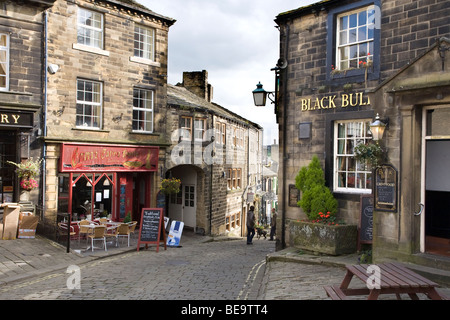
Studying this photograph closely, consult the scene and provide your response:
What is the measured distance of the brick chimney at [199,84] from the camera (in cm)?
2573

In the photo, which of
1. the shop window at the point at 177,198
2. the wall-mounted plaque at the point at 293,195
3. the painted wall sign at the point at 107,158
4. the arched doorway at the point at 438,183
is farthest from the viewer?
the shop window at the point at 177,198

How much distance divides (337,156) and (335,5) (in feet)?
13.6

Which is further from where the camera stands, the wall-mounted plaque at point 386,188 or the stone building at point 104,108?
the stone building at point 104,108

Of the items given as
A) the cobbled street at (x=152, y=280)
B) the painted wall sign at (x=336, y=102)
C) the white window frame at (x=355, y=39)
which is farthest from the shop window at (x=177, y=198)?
the white window frame at (x=355, y=39)

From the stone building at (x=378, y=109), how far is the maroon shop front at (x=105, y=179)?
7393 millimetres

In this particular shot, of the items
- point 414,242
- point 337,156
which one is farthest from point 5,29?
point 414,242

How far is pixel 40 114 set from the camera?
45.4 ft

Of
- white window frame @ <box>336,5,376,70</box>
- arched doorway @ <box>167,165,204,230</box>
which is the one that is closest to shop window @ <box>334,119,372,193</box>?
white window frame @ <box>336,5,376,70</box>

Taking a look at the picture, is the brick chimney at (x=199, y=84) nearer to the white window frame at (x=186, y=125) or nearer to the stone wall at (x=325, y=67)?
the white window frame at (x=186, y=125)

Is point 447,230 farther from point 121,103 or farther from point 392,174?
point 121,103

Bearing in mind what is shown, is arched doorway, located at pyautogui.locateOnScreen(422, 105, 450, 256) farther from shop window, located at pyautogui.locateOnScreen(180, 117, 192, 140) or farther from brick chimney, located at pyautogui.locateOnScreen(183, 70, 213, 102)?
brick chimney, located at pyautogui.locateOnScreen(183, 70, 213, 102)

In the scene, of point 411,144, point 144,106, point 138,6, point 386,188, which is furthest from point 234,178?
point 411,144

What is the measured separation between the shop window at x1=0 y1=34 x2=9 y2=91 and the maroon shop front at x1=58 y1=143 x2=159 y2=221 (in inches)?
109
